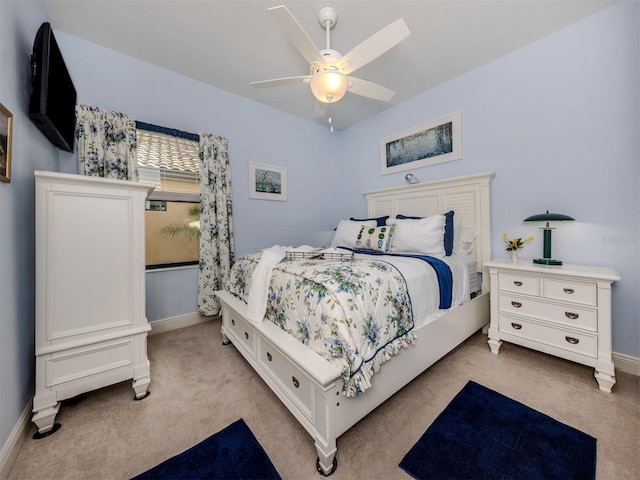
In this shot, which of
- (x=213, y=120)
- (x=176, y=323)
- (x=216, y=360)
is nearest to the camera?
(x=216, y=360)

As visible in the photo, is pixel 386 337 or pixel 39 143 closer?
pixel 386 337

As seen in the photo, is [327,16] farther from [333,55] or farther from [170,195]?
[170,195]

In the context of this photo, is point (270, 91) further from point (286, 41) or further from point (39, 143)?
point (39, 143)

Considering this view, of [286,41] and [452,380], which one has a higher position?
[286,41]

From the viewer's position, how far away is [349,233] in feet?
9.28

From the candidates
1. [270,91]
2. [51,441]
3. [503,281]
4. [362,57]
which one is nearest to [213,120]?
[270,91]

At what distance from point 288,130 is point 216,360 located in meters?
3.02

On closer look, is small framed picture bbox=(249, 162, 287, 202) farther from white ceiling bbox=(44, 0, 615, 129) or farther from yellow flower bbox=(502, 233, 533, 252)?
yellow flower bbox=(502, 233, 533, 252)

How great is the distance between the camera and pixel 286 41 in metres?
2.19

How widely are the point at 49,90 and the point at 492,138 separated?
3508 mm

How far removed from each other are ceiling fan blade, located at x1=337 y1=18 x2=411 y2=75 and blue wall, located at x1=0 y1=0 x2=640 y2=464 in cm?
153

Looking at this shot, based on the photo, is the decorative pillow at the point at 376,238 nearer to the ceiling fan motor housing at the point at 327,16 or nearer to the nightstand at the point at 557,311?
the nightstand at the point at 557,311

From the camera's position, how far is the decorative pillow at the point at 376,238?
2.47 metres

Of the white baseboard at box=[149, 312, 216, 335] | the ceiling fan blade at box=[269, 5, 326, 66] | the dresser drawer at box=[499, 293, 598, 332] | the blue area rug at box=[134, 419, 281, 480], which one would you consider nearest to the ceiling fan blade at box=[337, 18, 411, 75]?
the ceiling fan blade at box=[269, 5, 326, 66]
